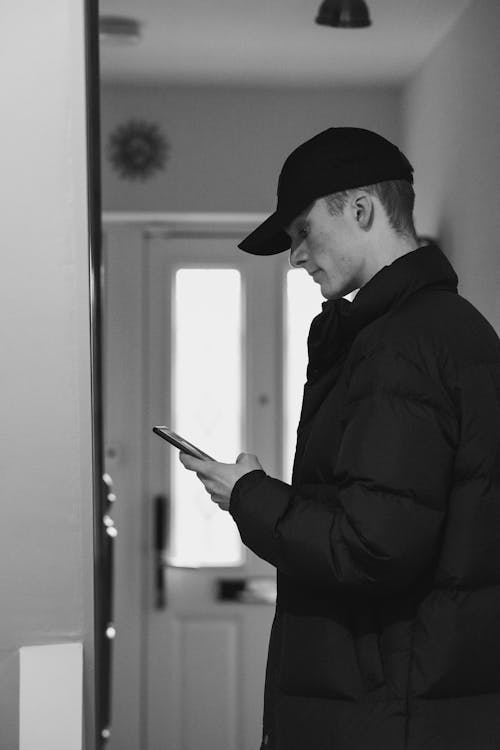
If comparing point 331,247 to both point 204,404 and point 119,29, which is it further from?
point 204,404

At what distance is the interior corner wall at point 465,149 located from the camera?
2.75 metres

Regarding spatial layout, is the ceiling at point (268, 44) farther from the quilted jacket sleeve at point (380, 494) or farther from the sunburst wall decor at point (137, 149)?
the quilted jacket sleeve at point (380, 494)

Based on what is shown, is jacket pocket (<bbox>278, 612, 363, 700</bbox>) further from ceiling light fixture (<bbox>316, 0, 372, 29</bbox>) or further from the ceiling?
the ceiling

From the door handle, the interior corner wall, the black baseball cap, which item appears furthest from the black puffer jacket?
the door handle

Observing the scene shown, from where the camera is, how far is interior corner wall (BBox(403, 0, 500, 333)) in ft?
9.02

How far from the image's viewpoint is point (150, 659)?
366cm

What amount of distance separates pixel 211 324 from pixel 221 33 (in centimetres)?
97

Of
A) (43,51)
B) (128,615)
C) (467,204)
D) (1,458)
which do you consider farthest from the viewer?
(128,615)

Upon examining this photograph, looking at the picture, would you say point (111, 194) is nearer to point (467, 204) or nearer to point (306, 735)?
point (467, 204)

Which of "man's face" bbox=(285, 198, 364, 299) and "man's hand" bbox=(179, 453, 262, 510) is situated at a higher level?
"man's face" bbox=(285, 198, 364, 299)

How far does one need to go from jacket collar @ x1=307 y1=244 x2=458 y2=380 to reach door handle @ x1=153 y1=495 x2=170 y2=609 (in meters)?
2.39

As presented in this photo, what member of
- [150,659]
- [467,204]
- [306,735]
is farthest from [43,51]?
[150,659]

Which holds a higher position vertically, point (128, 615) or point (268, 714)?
point (268, 714)

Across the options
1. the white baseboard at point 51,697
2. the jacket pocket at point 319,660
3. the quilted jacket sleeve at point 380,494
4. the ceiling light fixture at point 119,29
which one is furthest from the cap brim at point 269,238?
the ceiling light fixture at point 119,29
